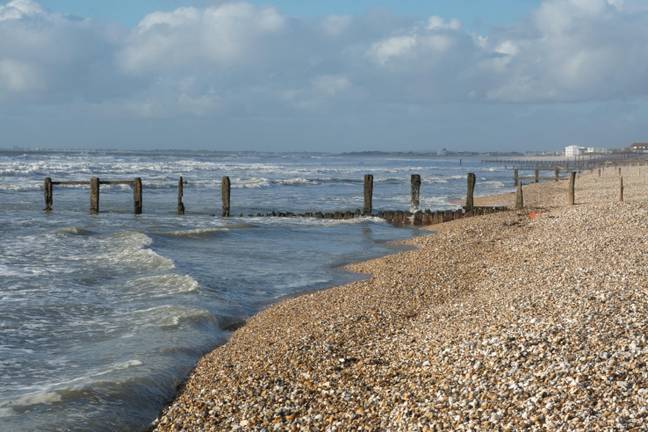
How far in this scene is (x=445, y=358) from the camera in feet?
23.5

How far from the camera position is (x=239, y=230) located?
22.8 metres

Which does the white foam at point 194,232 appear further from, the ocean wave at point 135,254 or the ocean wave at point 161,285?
the ocean wave at point 161,285

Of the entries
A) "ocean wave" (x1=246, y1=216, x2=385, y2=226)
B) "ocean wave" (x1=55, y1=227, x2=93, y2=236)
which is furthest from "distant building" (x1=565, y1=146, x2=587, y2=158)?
"ocean wave" (x1=55, y1=227, x2=93, y2=236)

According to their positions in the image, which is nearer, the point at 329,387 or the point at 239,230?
the point at 329,387

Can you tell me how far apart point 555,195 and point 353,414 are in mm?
34527

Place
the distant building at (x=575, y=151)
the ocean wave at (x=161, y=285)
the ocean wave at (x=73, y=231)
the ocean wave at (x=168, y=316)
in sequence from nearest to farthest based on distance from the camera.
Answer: the ocean wave at (x=168, y=316)
the ocean wave at (x=161, y=285)
the ocean wave at (x=73, y=231)
the distant building at (x=575, y=151)

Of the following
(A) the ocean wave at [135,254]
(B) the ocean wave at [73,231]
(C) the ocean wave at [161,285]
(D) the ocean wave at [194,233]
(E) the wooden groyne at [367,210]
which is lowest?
(C) the ocean wave at [161,285]

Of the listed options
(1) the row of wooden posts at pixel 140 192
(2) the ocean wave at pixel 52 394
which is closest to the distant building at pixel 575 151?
(1) the row of wooden posts at pixel 140 192

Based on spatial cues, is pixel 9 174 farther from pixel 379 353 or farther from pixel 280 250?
pixel 379 353

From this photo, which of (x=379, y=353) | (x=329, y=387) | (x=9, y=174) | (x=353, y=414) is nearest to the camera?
(x=353, y=414)

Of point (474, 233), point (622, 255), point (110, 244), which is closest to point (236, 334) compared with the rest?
point (622, 255)

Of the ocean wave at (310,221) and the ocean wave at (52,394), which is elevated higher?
the ocean wave at (310,221)

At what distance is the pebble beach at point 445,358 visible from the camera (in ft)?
18.0

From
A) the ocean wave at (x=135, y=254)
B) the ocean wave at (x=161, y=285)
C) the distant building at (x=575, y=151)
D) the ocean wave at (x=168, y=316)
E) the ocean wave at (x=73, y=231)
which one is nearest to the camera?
the ocean wave at (x=168, y=316)
